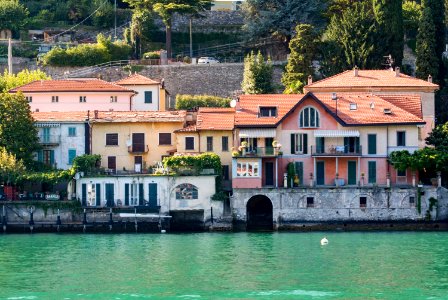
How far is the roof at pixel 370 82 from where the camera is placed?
9606 cm

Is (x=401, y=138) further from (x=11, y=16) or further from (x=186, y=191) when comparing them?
(x=11, y=16)

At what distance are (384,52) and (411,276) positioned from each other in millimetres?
36790

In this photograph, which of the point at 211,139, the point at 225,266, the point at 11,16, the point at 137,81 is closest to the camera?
the point at 225,266

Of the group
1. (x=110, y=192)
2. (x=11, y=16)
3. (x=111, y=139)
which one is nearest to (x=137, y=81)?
(x=111, y=139)

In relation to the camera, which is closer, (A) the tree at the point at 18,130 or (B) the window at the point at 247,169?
(B) the window at the point at 247,169


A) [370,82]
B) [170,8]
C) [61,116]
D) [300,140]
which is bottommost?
[300,140]

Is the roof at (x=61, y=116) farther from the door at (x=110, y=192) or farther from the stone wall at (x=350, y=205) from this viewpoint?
the stone wall at (x=350, y=205)

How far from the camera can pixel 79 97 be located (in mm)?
99062

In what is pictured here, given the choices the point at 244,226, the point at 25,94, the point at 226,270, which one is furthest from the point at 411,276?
the point at 25,94

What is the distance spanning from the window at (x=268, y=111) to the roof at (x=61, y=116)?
30.8 feet

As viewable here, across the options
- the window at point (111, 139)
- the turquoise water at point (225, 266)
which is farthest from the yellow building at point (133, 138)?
the turquoise water at point (225, 266)

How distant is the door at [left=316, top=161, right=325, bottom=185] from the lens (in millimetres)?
87312

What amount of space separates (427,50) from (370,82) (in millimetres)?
6081

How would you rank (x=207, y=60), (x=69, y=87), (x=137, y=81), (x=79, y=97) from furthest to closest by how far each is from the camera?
(x=207, y=60) < (x=137, y=81) < (x=69, y=87) < (x=79, y=97)
